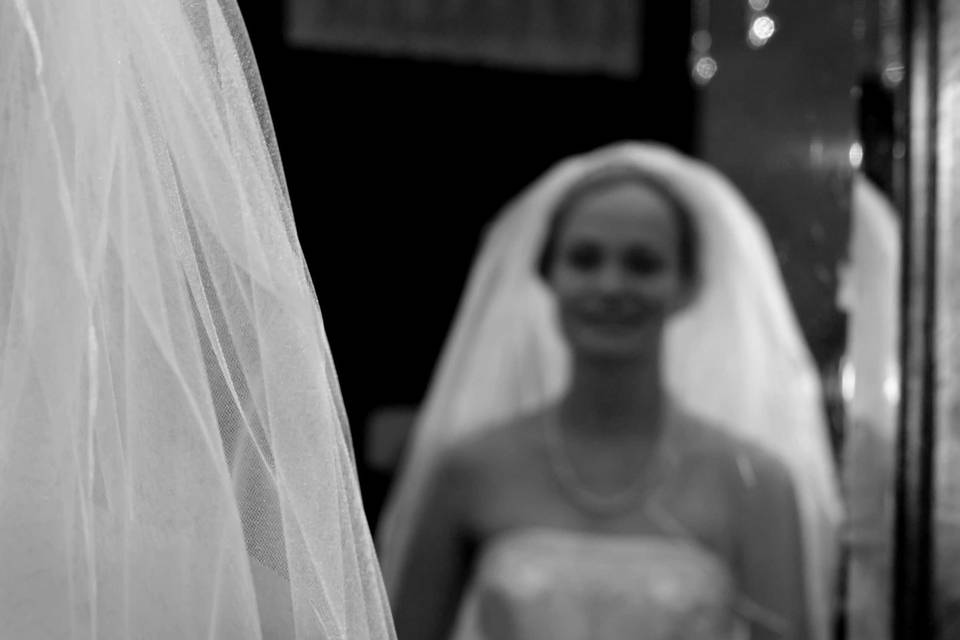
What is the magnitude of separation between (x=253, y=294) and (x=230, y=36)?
0.31 feet

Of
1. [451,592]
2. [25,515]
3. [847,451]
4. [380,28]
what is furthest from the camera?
[380,28]

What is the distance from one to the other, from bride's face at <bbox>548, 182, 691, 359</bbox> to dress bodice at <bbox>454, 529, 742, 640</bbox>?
18 centimetres

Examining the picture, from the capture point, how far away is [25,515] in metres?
0.46

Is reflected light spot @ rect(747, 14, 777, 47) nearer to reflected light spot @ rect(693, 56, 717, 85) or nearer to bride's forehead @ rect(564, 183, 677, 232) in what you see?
reflected light spot @ rect(693, 56, 717, 85)

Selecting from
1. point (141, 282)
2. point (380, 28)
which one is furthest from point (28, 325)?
point (380, 28)

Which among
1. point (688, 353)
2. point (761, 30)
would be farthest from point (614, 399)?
point (761, 30)

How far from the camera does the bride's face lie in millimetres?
1313

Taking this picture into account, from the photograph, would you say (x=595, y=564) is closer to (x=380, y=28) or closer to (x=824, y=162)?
(x=824, y=162)

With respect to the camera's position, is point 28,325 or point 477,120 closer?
point 28,325

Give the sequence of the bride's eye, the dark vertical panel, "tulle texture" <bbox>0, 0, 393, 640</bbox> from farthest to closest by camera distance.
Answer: the bride's eye
the dark vertical panel
"tulle texture" <bbox>0, 0, 393, 640</bbox>

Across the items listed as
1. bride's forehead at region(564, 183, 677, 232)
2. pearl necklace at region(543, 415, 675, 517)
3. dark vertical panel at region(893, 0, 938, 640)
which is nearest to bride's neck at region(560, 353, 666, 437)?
pearl necklace at region(543, 415, 675, 517)

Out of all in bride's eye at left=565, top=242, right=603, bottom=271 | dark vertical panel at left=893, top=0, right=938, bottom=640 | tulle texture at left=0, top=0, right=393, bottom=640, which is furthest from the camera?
bride's eye at left=565, top=242, right=603, bottom=271

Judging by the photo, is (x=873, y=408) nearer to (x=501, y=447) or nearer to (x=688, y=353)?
(x=688, y=353)

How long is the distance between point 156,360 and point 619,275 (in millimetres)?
857
